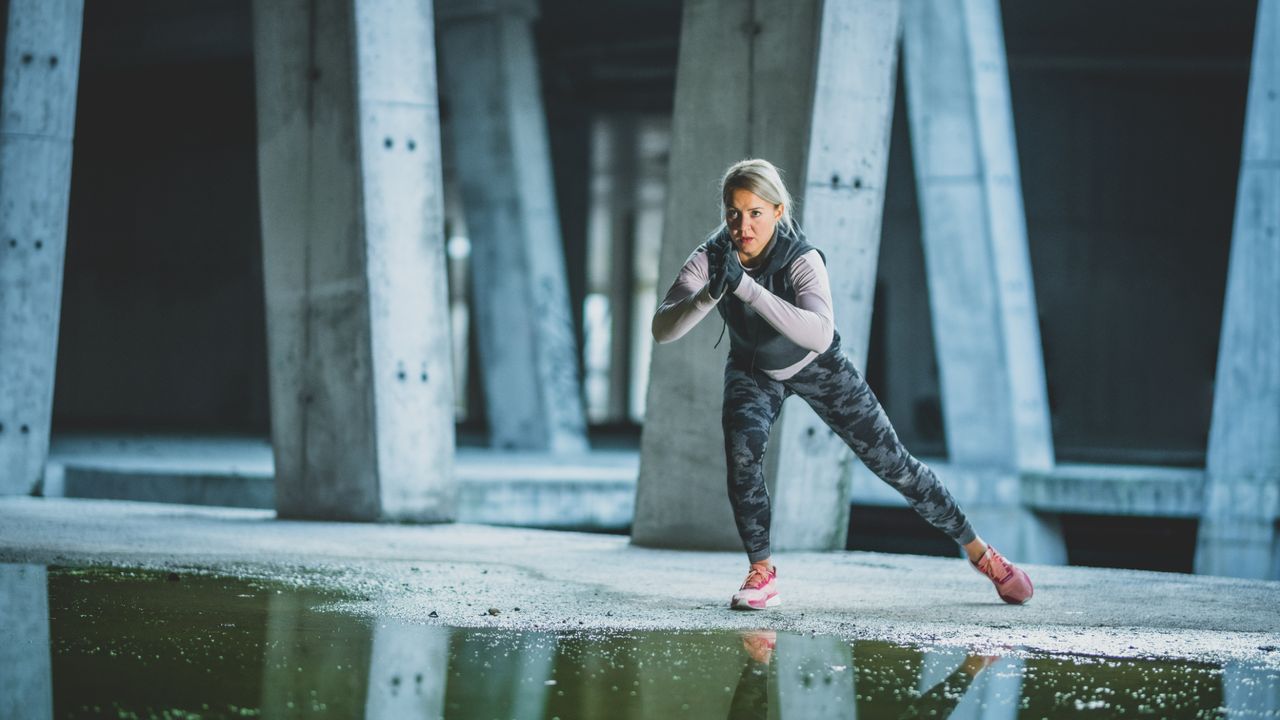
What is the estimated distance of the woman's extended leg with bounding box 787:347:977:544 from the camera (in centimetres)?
515

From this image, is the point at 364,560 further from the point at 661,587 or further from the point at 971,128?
the point at 971,128

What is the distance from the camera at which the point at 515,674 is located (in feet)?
12.0

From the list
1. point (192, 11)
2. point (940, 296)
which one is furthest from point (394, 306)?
point (192, 11)

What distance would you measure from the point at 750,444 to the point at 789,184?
108 inches

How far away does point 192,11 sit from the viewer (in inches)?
1069

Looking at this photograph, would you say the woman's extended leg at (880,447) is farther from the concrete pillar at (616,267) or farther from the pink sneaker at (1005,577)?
the concrete pillar at (616,267)

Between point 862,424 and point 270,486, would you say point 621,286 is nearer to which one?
point 270,486

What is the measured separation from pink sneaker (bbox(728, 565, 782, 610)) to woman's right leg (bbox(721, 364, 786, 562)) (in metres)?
0.06

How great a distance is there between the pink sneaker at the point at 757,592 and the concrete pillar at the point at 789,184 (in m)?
2.34

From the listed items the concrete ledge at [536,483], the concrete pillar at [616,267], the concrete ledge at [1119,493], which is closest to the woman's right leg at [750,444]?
the concrete ledge at [536,483]

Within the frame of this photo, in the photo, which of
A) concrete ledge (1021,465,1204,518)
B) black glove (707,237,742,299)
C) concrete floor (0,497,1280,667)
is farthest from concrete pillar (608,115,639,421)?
black glove (707,237,742,299)

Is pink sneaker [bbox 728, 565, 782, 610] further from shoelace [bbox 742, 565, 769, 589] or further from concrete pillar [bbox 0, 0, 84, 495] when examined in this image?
concrete pillar [bbox 0, 0, 84, 495]

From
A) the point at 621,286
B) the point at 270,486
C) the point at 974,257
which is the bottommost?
the point at 270,486

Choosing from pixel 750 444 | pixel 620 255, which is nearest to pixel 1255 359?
pixel 750 444
